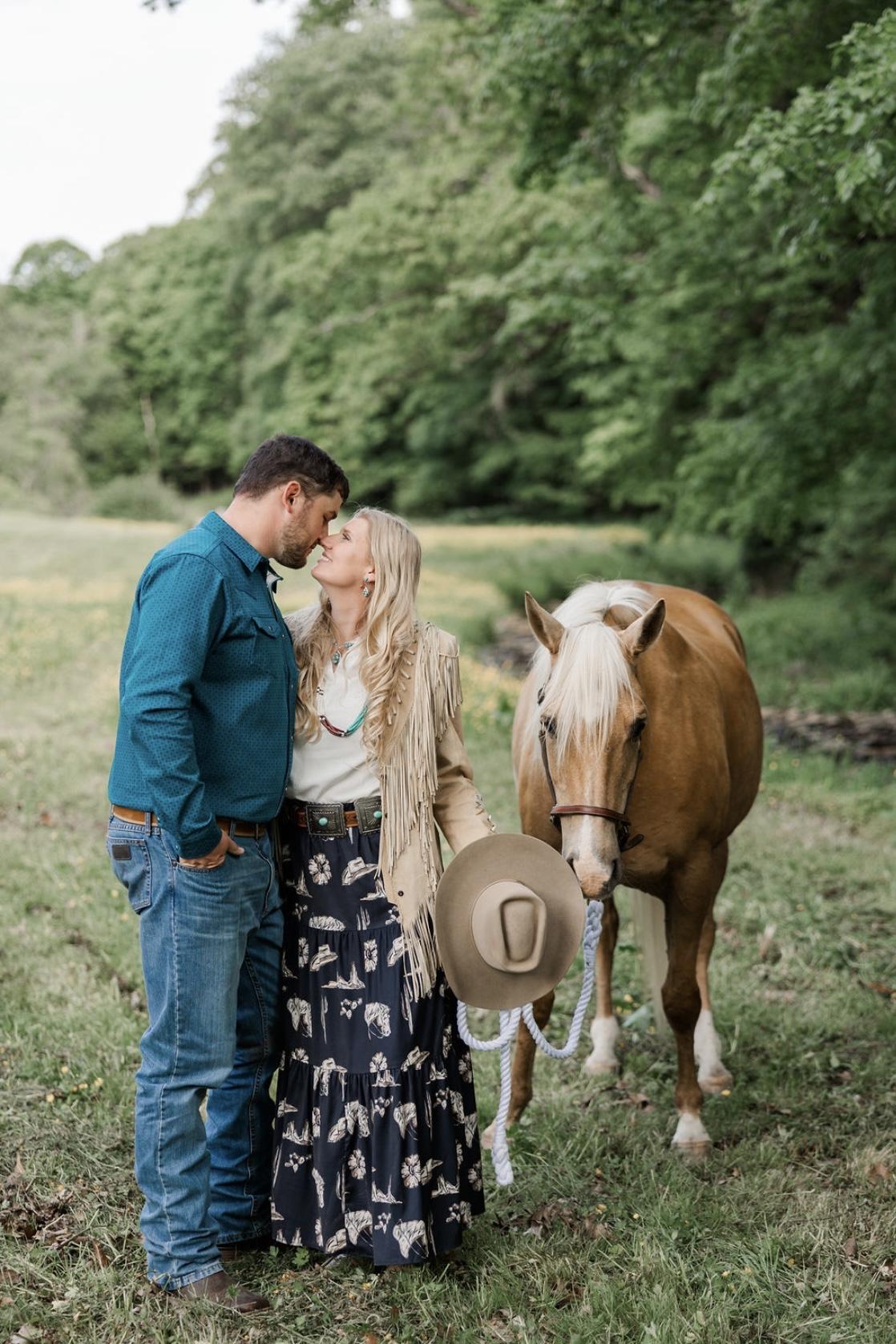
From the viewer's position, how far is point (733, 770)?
5020 mm

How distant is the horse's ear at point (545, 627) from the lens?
11.7 ft

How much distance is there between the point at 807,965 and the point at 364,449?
122 feet

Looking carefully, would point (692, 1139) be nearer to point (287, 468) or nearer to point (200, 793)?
point (200, 793)

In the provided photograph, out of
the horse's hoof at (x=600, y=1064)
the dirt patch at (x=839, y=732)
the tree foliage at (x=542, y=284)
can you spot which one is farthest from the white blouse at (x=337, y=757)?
the dirt patch at (x=839, y=732)

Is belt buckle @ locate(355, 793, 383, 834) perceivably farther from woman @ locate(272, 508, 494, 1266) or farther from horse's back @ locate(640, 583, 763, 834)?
horse's back @ locate(640, 583, 763, 834)

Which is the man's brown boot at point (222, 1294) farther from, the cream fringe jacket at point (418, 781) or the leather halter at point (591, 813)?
the leather halter at point (591, 813)

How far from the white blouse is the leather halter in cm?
58

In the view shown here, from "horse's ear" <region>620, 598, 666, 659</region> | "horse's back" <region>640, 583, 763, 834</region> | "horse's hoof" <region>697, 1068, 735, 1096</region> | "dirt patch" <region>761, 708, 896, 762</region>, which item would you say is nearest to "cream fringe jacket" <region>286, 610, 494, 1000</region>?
"horse's ear" <region>620, 598, 666, 659</region>

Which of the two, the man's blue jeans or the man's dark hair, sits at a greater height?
the man's dark hair

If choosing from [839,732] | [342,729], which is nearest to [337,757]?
[342,729]

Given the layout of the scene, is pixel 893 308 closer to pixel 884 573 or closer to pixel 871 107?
pixel 871 107

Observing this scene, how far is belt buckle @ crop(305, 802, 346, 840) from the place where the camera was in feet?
10.7

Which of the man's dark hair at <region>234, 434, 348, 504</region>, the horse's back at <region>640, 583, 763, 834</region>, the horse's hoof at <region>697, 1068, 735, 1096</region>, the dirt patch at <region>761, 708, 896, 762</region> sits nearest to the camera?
the man's dark hair at <region>234, 434, 348, 504</region>

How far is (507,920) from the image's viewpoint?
310 cm
